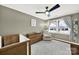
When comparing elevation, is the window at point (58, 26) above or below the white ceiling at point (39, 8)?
below

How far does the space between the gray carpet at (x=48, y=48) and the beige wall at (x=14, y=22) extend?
0.26 m

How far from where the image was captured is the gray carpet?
167 cm

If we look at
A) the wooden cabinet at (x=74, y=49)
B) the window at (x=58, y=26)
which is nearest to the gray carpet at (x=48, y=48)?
the wooden cabinet at (x=74, y=49)

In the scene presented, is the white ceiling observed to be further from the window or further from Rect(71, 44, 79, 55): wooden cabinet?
Rect(71, 44, 79, 55): wooden cabinet

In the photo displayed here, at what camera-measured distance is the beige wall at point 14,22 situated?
159 cm

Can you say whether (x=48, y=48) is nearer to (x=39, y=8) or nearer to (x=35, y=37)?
(x=35, y=37)

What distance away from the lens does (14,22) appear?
165cm

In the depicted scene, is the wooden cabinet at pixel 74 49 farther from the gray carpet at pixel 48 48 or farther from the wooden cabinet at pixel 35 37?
the wooden cabinet at pixel 35 37

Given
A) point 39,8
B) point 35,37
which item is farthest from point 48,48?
point 39,8

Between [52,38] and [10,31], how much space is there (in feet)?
2.26

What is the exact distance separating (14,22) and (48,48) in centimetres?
69

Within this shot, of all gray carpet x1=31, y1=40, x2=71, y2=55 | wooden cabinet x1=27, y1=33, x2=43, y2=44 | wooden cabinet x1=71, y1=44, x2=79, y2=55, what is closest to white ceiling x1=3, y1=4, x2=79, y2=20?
A: wooden cabinet x1=27, y1=33, x2=43, y2=44

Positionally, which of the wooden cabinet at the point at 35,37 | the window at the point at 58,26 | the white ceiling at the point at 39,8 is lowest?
the wooden cabinet at the point at 35,37
